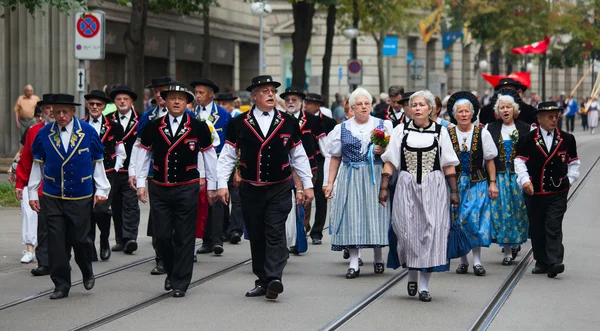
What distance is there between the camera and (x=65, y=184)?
10.5 m

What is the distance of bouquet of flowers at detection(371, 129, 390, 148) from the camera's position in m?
11.7

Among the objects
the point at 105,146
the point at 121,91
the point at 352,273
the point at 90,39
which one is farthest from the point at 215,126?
the point at 90,39

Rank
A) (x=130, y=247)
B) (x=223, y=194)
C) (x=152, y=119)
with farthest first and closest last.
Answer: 1. (x=130, y=247)
2. (x=152, y=119)
3. (x=223, y=194)

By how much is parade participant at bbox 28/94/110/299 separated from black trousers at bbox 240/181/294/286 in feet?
4.42

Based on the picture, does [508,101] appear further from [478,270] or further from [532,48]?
[532,48]

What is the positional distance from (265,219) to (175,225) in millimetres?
829

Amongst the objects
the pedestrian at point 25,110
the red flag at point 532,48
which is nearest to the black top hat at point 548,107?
the pedestrian at point 25,110

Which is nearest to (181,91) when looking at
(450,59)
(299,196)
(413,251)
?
(299,196)

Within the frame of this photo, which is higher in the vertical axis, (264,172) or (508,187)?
(264,172)

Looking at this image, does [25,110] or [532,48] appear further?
[532,48]

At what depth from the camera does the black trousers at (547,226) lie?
11820 millimetres

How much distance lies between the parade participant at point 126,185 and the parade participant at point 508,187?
4.04 m

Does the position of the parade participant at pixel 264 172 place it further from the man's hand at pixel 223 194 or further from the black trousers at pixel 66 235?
the black trousers at pixel 66 235

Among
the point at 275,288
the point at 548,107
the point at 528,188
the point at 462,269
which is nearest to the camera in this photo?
the point at 275,288
